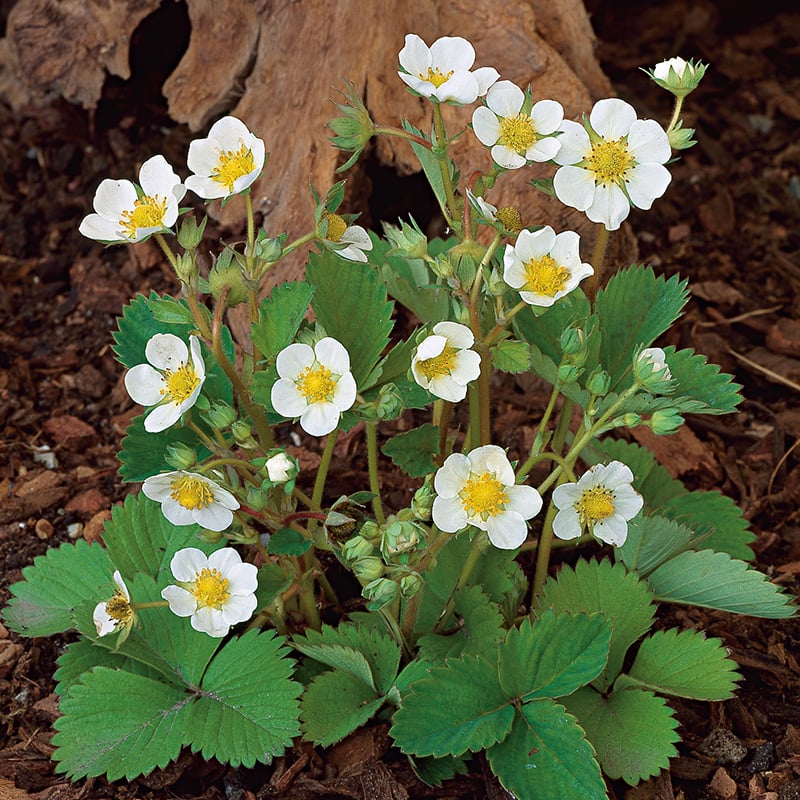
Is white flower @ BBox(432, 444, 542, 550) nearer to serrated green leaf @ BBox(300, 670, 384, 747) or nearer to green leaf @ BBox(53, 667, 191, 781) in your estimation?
serrated green leaf @ BBox(300, 670, 384, 747)

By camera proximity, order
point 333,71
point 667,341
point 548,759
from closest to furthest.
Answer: point 548,759 → point 333,71 → point 667,341

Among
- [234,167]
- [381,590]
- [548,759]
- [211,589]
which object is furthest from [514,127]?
[548,759]

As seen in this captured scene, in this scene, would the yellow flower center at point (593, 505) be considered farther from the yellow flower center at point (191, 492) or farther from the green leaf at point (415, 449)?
the yellow flower center at point (191, 492)

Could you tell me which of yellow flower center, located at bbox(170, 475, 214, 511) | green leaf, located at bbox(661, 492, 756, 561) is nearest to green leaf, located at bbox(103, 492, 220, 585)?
yellow flower center, located at bbox(170, 475, 214, 511)

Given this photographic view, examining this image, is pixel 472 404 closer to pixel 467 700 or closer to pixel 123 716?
pixel 467 700

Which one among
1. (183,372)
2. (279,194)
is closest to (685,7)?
(279,194)

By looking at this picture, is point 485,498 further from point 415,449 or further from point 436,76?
point 436,76
